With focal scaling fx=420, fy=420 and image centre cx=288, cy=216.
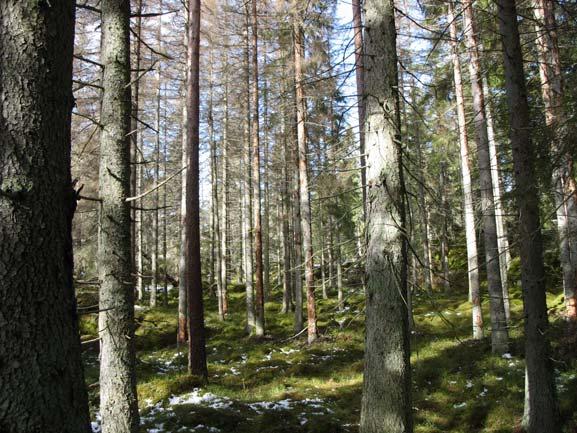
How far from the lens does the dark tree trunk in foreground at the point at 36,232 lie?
81.0 inches

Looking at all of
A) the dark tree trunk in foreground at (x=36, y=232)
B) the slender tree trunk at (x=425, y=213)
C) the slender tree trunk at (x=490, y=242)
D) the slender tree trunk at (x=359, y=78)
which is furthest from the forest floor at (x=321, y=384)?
the dark tree trunk in foreground at (x=36, y=232)

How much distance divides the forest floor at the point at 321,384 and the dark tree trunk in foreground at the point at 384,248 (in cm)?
30

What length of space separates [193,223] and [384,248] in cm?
661

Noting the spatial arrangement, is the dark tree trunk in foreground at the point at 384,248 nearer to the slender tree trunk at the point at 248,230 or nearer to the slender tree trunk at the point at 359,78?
the slender tree trunk at the point at 359,78

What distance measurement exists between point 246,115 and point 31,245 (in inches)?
692

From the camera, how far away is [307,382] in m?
10.7

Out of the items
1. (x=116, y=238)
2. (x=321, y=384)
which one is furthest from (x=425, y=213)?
(x=321, y=384)

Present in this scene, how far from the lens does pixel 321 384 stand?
10.6m

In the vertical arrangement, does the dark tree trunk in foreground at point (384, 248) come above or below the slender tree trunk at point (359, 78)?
below

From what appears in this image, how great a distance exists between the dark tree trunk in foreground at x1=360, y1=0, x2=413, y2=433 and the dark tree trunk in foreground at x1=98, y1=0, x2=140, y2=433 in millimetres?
2611

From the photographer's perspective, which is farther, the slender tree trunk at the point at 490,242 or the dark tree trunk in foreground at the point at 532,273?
the slender tree trunk at the point at 490,242

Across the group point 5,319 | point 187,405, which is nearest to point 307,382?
point 187,405

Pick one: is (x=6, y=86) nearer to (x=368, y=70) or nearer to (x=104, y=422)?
(x=368, y=70)

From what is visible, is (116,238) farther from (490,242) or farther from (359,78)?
(359,78)
